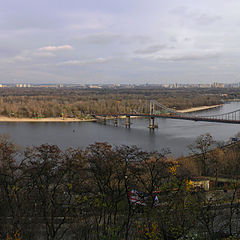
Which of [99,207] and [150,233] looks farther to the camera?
[99,207]

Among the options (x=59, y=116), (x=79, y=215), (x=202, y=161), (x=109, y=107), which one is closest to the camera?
(x=79, y=215)

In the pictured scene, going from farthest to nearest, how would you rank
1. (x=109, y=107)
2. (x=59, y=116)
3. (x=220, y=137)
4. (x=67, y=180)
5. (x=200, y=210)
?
(x=109, y=107)
(x=59, y=116)
(x=220, y=137)
(x=67, y=180)
(x=200, y=210)

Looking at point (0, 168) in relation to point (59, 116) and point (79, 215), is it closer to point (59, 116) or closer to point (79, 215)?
point (79, 215)

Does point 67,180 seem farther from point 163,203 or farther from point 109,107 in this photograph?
point 109,107

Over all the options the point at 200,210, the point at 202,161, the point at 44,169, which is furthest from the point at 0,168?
the point at 202,161

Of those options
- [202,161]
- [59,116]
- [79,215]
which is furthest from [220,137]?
[59,116]

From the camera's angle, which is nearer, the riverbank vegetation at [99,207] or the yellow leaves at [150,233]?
the yellow leaves at [150,233]

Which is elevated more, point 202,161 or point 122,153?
point 122,153

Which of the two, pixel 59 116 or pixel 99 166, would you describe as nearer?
pixel 99 166

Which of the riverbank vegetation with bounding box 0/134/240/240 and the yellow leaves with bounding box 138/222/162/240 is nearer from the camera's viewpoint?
the yellow leaves with bounding box 138/222/162/240
